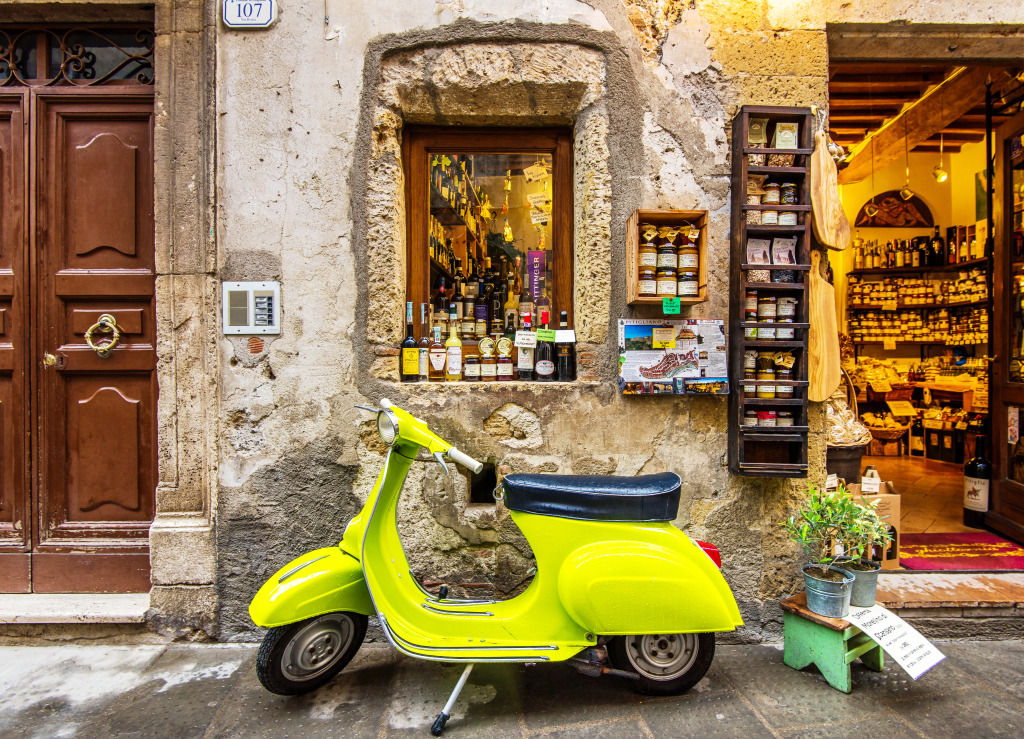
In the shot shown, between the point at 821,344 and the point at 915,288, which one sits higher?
the point at 915,288

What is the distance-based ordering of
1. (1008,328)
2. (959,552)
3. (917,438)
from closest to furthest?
1. (959,552)
2. (1008,328)
3. (917,438)

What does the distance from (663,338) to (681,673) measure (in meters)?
1.61

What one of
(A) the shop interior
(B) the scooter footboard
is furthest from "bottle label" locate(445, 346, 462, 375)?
(A) the shop interior

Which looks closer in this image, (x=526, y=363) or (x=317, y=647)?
(x=317, y=647)

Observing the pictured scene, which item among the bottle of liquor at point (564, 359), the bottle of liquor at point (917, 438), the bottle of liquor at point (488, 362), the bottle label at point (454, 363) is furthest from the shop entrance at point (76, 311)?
the bottle of liquor at point (917, 438)

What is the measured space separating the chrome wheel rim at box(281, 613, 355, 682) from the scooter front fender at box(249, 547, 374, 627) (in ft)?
0.36

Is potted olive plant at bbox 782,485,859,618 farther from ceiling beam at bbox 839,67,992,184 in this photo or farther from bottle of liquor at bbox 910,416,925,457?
bottle of liquor at bbox 910,416,925,457

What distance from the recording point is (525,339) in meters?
3.19

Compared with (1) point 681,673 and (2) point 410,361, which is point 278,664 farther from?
(1) point 681,673

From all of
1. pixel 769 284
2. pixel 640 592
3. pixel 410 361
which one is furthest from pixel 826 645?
pixel 410 361

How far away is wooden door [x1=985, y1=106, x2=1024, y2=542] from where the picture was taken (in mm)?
3908

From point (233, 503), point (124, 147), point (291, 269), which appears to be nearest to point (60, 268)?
point (124, 147)

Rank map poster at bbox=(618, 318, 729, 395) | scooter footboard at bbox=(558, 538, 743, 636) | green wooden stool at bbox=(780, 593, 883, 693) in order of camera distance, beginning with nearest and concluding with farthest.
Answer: scooter footboard at bbox=(558, 538, 743, 636), green wooden stool at bbox=(780, 593, 883, 693), map poster at bbox=(618, 318, 729, 395)

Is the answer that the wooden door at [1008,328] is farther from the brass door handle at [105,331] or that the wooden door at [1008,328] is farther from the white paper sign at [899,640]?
the brass door handle at [105,331]
